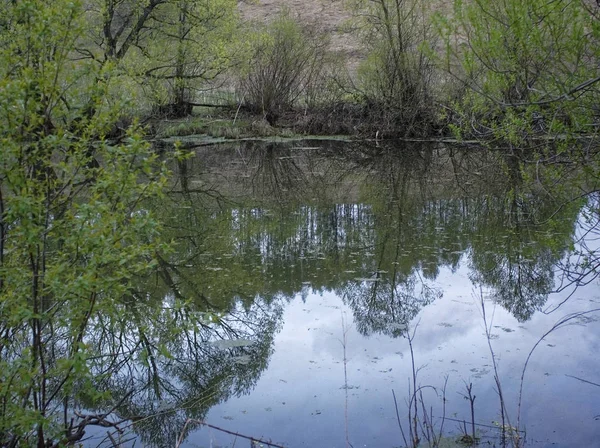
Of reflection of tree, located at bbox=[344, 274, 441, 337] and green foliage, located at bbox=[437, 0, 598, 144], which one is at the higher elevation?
green foliage, located at bbox=[437, 0, 598, 144]

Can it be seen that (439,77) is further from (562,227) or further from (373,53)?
(562,227)

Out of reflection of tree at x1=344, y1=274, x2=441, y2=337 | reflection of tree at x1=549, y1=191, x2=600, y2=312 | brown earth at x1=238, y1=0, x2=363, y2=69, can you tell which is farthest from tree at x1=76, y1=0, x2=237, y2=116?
reflection of tree at x1=549, y1=191, x2=600, y2=312

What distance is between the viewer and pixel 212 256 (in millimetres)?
7254

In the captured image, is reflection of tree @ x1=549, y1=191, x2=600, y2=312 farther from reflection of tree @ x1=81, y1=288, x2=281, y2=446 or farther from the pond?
reflection of tree @ x1=81, y1=288, x2=281, y2=446

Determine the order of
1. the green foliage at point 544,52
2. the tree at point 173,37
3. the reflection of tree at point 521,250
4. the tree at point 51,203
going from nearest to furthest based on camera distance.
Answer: the tree at point 51,203 < the green foliage at point 544,52 < the reflection of tree at point 521,250 < the tree at point 173,37

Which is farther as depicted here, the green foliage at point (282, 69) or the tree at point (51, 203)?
the green foliage at point (282, 69)

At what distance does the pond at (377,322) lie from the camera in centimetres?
392

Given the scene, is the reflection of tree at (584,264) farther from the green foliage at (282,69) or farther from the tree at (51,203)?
the green foliage at (282,69)

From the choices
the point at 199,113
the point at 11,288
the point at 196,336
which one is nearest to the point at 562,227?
the point at 196,336

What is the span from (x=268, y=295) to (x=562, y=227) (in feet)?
10.4

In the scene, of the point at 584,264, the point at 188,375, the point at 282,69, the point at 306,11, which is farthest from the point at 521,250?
the point at 306,11

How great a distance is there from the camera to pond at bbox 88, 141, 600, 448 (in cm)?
392

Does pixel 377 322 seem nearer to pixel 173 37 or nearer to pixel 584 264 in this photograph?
pixel 584 264

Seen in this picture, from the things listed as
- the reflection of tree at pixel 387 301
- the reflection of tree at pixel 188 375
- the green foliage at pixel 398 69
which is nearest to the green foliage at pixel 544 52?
the reflection of tree at pixel 387 301
